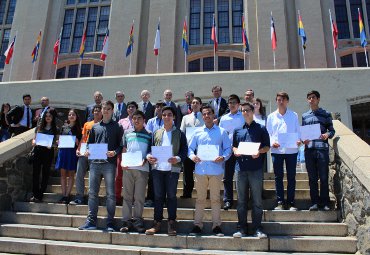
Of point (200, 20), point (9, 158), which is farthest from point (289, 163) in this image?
point (200, 20)

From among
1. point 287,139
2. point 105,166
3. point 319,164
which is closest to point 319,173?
point 319,164

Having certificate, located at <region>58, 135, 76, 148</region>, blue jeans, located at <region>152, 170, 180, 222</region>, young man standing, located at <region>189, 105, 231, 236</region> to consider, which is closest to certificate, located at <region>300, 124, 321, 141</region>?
young man standing, located at <region>189, 105, 231, 236</region>

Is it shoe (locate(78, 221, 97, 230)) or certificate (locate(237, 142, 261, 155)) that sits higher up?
certificate (locate(237, 142, 261, 155))

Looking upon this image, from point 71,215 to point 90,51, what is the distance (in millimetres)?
19370

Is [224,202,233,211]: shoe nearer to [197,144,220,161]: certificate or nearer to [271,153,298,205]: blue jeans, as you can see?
[271,153,298,205]: blue jeans

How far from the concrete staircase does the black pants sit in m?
0.62

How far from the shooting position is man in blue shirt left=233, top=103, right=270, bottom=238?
567cm

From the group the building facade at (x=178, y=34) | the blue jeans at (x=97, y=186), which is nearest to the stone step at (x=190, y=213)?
the blue jeans at (x=97, y=186)

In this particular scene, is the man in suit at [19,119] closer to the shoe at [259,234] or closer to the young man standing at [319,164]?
the shoe at [259,234]

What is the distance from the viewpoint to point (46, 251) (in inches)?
230

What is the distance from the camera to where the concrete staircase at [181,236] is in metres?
5.49

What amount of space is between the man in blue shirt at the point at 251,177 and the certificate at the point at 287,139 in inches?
26.4

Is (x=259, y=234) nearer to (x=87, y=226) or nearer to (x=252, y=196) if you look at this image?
(x=252, y=196)

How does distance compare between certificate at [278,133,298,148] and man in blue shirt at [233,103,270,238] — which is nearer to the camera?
man in blue shirt at [233,103,270,238]
